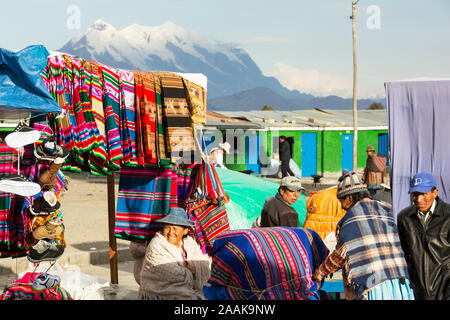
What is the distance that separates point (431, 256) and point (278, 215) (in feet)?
4.83

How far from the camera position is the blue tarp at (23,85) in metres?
4.55

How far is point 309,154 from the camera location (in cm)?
2620

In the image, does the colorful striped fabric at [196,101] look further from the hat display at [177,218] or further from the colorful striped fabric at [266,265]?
the colorful striped fabric at [266,265]

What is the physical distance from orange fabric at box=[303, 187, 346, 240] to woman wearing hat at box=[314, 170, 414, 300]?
311cm

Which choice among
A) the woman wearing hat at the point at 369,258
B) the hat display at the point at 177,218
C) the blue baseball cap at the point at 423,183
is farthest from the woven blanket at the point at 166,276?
the blue baseball cap at the point at 423,183

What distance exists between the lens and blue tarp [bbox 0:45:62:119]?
455cm

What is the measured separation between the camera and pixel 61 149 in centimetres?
481

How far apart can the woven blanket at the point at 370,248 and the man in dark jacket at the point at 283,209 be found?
3.86ft

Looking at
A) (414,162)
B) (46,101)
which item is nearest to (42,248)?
(46,101)

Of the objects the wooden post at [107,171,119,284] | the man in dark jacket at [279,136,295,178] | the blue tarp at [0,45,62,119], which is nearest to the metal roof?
the man in dark jacket at [279,136,295,178]

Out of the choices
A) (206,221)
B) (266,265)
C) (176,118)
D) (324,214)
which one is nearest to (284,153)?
(324,214)

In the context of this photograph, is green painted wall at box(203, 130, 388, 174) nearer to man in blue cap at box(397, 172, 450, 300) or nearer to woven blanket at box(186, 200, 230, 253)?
woven blanket at box(186, 200, 230, 253)
